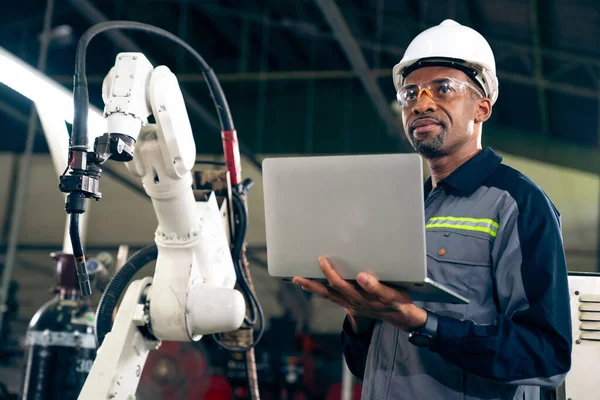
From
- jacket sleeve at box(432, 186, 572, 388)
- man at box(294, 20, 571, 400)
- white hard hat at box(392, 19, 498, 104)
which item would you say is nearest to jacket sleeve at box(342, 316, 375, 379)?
man at box(294, 20, 571, 400)

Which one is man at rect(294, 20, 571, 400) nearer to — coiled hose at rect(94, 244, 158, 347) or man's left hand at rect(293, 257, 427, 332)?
man's left hand at rect(293, 257, 427, 332)

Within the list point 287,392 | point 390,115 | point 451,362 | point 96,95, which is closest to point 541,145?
point 390,115

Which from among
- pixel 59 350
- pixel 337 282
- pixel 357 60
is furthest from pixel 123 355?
pixel 357 60

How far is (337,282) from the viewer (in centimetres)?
130

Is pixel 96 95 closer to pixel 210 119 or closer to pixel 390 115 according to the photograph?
pixel 210 119

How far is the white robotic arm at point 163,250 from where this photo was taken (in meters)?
1.81

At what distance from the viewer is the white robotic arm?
1.81 meters

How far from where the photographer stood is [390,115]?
7977 millimetres

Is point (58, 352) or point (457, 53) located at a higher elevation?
point (457, 53)

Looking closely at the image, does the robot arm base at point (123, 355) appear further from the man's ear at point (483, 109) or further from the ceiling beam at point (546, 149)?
the ceiling beam at point (546, 149)

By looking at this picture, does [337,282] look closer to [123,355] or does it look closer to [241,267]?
[123,355]

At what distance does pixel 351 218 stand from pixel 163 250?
0.88 meters

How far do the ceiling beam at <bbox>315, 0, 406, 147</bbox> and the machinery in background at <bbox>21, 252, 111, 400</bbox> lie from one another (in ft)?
12.0

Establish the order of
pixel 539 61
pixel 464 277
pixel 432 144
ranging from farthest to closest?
pixel 539 61
pixel 432 144
pixel 464 277
